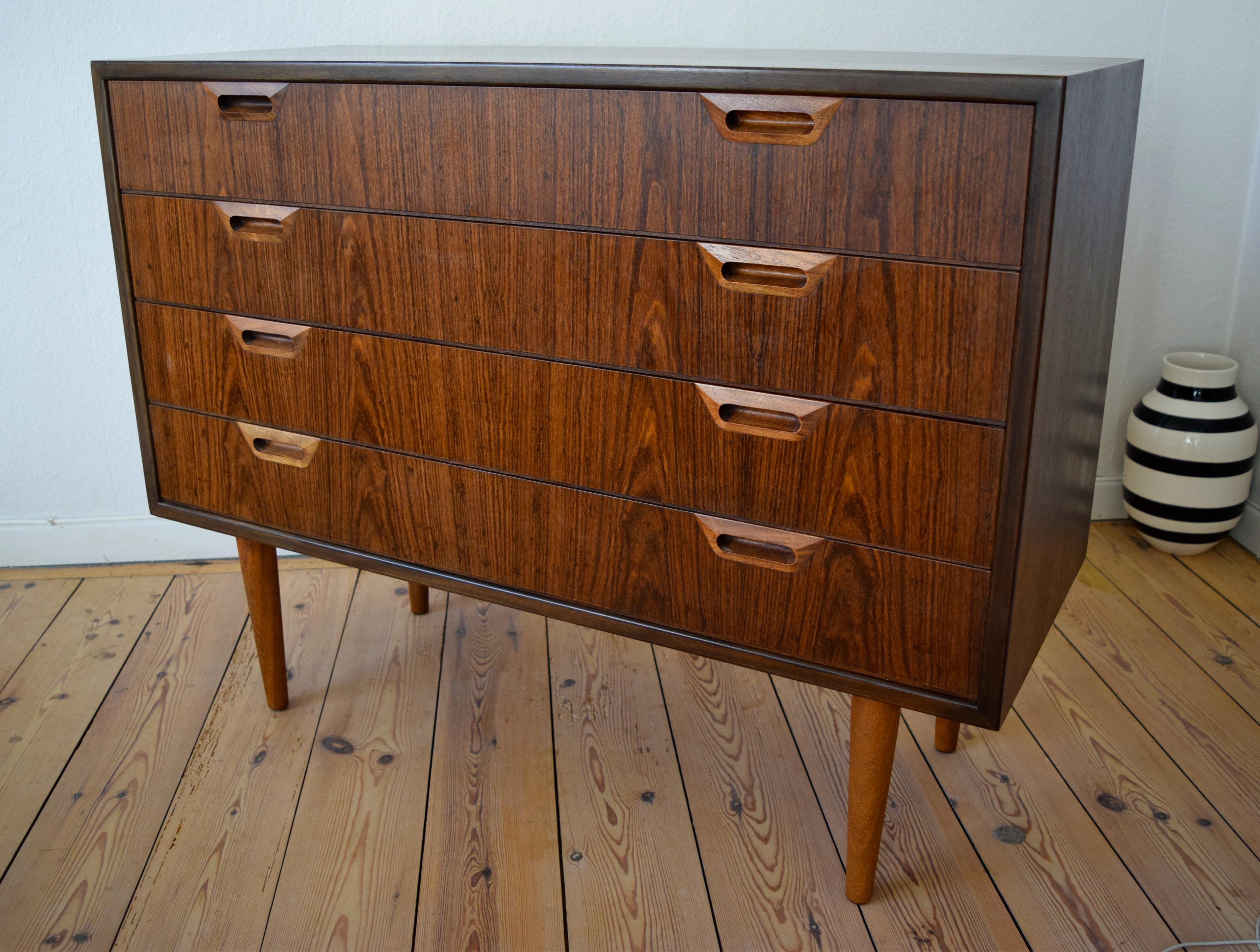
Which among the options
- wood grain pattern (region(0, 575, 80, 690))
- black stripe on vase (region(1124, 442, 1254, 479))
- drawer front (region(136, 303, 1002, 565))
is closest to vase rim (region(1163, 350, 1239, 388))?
black stripe on vase (region(1124, 442, 1254, 479))

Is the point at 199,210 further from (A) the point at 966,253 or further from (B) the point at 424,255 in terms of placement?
(A) the point at 966,253

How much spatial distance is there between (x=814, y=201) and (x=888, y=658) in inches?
16.1

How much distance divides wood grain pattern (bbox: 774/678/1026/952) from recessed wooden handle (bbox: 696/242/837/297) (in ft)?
1.95

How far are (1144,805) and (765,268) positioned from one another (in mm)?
804

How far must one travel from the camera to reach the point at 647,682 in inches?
60.5

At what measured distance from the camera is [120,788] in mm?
1313

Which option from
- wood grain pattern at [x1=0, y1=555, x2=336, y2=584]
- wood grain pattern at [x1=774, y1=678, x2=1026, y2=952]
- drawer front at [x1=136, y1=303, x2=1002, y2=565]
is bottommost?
wood grain pattern at [x1=774, y1=678, x2=1026, y2=952]

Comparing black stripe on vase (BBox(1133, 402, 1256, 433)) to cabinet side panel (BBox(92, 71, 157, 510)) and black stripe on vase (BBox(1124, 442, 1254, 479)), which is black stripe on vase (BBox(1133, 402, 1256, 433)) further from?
cabinet side panel (BBox(92, 71, 157, 510))

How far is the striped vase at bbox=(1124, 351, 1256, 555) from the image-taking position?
1.79 m

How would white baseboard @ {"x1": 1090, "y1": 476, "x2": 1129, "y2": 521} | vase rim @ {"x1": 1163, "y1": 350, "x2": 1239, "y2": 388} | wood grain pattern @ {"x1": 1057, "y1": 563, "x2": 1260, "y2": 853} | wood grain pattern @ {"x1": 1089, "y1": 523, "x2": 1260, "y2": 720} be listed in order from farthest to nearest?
white baseboard @ {"x1": 1090, "y1": 476, "x2": 1129, "y2": 521}
vase rim @ {"x1": 1163, "y1": 350, "x2": 1239, "y2": 388}
wood grain pattern @ {"x1": 1089, "y1": 523, "x2": 1260, "y2": 720}
wood grain pattern @ {"x1": 1057, "y1": 563, "x2": 1260, "y2": 853}

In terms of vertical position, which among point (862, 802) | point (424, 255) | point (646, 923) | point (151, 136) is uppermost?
point (151, 136)

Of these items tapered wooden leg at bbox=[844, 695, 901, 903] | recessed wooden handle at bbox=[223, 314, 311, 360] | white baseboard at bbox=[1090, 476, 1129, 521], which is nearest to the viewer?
tapered wooden leg at bbox=[844, 695, 901, 903]

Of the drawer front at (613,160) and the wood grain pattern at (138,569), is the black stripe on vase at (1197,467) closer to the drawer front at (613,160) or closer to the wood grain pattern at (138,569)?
the drawer front at (613,160)

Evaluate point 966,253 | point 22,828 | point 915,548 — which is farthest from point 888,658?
point 22,828
